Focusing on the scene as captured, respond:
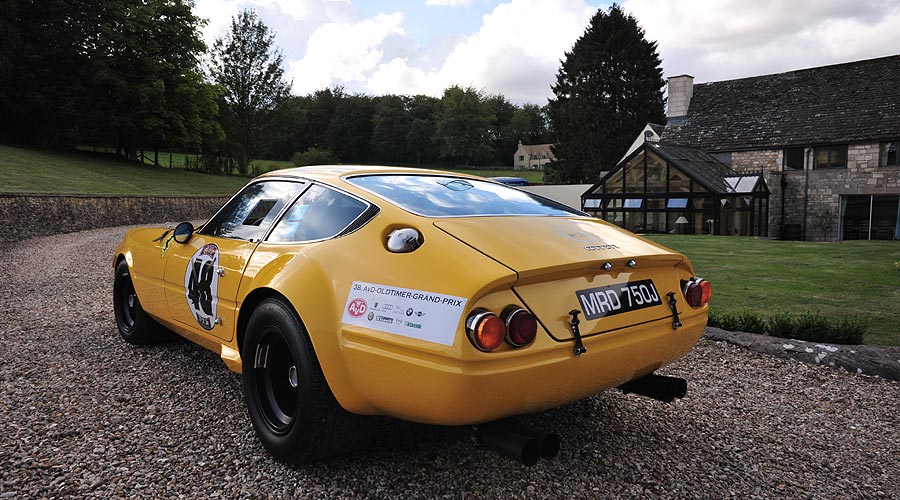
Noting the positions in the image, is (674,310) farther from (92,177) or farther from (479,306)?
(92,177)

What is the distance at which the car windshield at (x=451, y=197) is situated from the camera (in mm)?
2816

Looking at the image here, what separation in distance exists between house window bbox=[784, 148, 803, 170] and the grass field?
25622 mm

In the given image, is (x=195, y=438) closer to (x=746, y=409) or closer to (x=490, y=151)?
(x=746, y=409)

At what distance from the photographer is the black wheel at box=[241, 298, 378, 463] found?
2.48 meters

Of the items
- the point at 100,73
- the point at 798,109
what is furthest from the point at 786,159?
the point at 100,73

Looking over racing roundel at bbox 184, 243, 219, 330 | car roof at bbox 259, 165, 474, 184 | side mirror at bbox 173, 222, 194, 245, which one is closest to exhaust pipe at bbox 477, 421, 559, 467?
car roof at bbox 259, 165, 474, 184

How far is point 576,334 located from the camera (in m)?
2.27

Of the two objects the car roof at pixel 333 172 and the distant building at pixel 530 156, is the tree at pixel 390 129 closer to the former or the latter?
the distant building at pixel 530 156

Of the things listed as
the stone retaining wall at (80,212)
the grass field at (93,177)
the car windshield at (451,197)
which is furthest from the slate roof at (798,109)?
the car windshield at (451,197)

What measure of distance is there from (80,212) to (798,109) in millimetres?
28186

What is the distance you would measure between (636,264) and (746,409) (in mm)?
1697

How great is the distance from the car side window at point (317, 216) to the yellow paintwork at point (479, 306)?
85 mm

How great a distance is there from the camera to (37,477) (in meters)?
2.63

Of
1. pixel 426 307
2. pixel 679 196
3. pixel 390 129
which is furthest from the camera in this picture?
pixel 390 129
